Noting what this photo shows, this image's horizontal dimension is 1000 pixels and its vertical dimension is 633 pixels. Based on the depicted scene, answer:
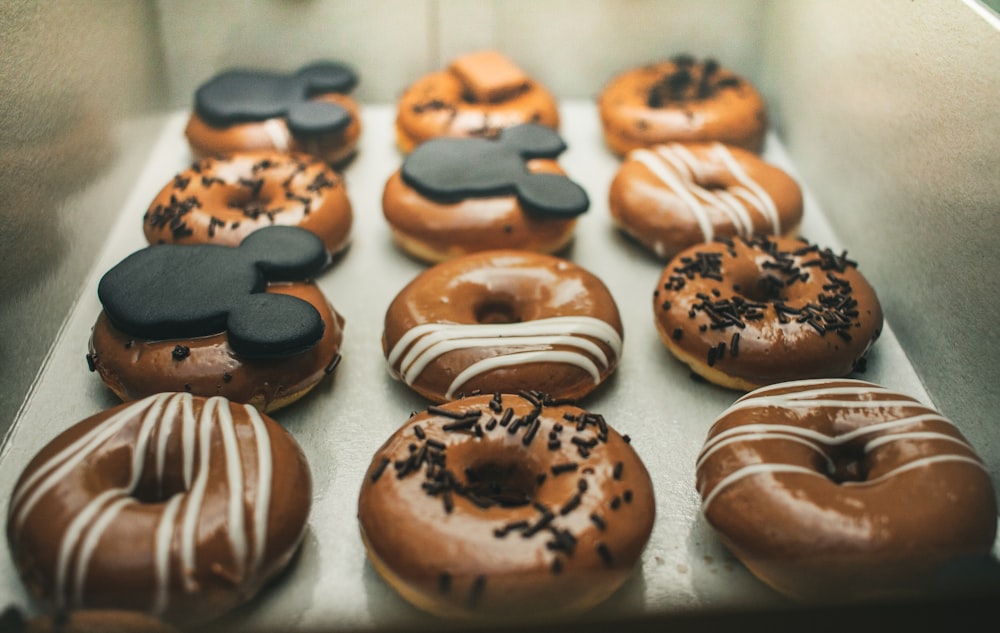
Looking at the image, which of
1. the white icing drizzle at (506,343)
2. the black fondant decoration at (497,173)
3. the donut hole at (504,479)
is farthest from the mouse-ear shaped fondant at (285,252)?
the donut hole at (504,479)

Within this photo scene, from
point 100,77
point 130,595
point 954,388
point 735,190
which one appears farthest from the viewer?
point 735,190

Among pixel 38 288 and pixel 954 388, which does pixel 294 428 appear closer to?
pixel 38 288

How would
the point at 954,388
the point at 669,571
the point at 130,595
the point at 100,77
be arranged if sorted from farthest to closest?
the point at 100,77 → the point at 954,388 → the point at 669,571 → the point at 130,595

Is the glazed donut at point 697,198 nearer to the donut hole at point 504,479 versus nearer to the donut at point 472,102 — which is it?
the donut at point 472,102

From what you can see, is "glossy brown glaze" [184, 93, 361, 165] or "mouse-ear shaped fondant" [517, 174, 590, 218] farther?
"glossy brown glaze" [184, 93, 361, 165]

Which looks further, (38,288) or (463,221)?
(463,221)

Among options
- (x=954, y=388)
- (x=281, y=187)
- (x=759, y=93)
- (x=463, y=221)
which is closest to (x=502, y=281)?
(x=463, y=221)

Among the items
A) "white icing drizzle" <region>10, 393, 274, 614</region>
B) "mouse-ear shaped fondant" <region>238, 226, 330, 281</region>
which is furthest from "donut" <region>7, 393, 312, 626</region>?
"mouse-ear shaped fondant" <region>238, 226, 330, 281</region>

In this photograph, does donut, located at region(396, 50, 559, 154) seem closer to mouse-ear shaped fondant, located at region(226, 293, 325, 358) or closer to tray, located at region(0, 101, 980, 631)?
tray, located at region(0, 101, 980, 631)
